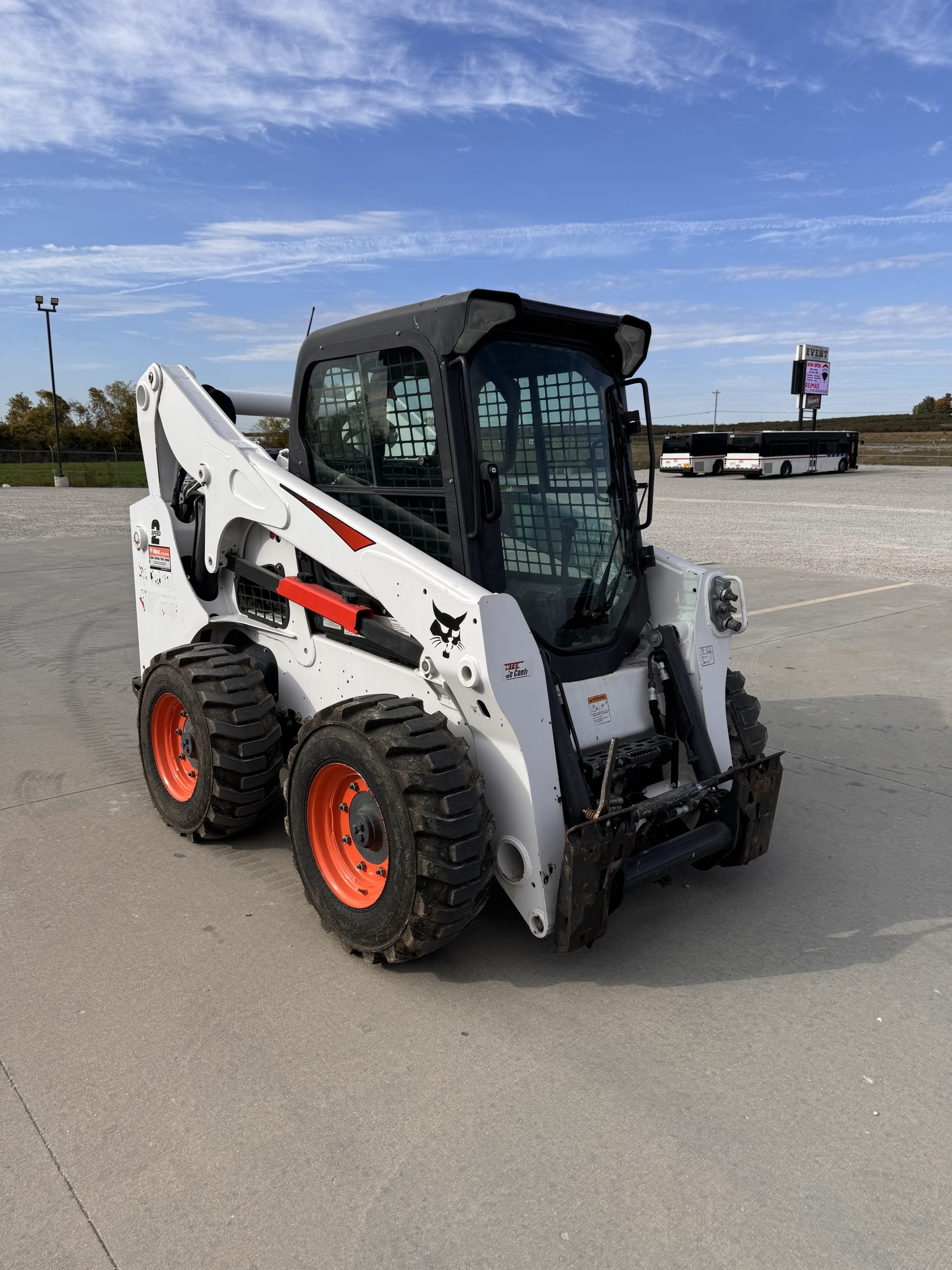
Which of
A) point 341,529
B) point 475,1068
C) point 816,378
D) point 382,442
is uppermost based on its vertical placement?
point 816,378

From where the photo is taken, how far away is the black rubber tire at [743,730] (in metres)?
4.46

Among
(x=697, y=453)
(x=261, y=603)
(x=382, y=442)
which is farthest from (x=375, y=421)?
(x=697, y=453)

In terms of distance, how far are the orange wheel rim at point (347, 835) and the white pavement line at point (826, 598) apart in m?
7.92

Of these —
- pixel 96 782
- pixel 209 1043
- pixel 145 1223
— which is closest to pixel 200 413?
pixel 96 782

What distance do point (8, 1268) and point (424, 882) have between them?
60.9 inches

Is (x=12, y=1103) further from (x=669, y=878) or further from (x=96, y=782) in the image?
(x=96, y=782)

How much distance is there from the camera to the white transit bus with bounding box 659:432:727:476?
44.5 metres

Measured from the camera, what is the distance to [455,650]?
138 inches

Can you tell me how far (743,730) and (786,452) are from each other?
135ft

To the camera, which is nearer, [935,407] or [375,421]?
[375,421]

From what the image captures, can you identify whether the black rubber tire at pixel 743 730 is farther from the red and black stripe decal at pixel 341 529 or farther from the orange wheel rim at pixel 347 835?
the red and black stripe decal at pixel 341 529

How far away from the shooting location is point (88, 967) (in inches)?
143

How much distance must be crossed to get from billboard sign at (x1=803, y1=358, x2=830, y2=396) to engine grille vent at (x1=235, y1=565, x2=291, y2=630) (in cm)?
5218

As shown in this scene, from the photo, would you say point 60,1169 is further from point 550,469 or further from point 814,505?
point 814,505
